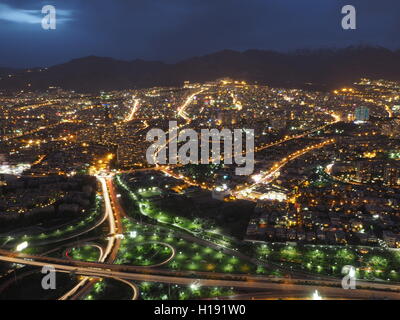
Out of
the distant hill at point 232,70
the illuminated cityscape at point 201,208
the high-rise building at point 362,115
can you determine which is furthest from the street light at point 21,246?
the distant hill at point 232,70

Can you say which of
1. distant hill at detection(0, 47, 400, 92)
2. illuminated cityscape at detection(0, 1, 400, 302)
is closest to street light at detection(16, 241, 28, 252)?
illuminated cityscape at detection(0, 1, 400, 302)

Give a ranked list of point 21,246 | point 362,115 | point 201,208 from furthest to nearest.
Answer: point 362,115 < point 201,208 < point 21,246

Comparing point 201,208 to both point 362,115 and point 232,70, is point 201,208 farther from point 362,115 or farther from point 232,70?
point 232,70

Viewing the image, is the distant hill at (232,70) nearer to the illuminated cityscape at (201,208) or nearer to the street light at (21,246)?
the illuminated cityscape at (201,208)

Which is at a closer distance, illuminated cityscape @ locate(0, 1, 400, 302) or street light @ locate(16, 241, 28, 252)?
illuminated cityscape @ locate(0, 1, 400, 302)

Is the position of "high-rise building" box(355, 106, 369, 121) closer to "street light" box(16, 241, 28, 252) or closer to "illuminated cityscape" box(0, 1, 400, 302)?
"illuminated cityscape" box(0, 1, 400, 302)

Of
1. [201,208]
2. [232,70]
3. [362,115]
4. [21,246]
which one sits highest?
[232,70]

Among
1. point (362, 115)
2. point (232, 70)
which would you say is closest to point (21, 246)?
point (362, 115)

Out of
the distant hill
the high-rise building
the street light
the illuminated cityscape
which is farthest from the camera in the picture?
the distant hill
